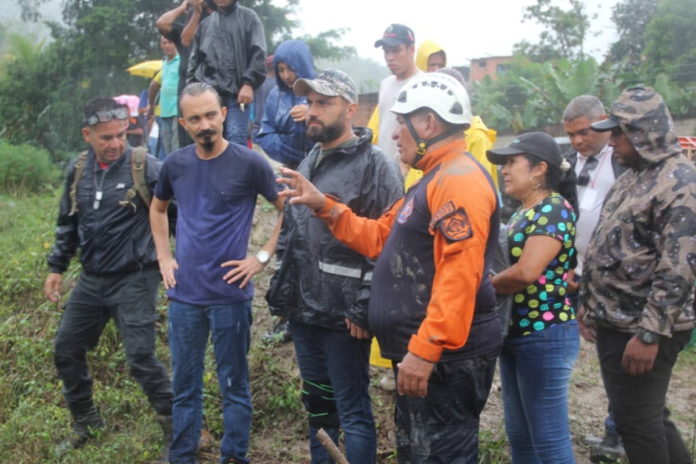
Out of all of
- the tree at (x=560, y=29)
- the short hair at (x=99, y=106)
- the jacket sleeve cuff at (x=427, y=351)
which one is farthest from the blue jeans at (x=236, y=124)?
the tree at (x=560, y=29)

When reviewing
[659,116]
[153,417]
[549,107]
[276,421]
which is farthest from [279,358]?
[549,107]

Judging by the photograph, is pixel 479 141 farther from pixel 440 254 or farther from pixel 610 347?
pixel 440 254

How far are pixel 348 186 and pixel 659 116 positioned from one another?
58.9 inches

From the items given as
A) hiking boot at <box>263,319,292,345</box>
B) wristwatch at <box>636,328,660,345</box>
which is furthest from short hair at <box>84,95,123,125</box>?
wristwatch at <box>636,328,660,345</box>

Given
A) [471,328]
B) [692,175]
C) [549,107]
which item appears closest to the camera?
[471,328]

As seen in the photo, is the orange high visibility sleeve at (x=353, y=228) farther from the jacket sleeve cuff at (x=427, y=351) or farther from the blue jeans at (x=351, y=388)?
the jacket sleeve cuff at (x=427, y=351)

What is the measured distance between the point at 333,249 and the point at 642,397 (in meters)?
1.59

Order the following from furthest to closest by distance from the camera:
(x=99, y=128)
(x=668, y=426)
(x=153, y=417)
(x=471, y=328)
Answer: (x=153, y=417)
(x=99, y=128)
(x=668, y=426)
(x=471, y=328)

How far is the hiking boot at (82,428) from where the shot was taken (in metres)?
4.66

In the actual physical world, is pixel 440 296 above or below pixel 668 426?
above

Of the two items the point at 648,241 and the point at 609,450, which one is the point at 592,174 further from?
the point at 609,450

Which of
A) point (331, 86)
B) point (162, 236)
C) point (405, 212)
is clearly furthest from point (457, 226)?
point (162, 236)

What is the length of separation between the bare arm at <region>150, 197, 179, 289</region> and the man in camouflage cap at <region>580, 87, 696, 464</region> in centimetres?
228

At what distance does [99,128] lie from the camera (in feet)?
14.3
